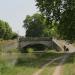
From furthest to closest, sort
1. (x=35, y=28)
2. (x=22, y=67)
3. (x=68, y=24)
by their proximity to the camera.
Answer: (x=35, y=28) → (x=68, y=24) → (x=22, y=67)

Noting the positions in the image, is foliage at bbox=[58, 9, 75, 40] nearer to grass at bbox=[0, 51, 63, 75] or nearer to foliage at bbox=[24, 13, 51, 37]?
grass at bbox=[0, 51, 63, 75]

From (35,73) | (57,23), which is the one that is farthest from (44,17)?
(35,73)

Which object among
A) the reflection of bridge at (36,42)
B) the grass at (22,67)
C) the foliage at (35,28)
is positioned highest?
the foliage at (35,28)

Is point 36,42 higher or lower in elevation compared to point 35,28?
lower

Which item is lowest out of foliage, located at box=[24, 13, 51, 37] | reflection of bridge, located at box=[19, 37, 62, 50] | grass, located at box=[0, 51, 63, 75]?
grass, located at box=[0, 51, 63, 75]

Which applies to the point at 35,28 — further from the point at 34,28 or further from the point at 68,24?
the point at 68,24

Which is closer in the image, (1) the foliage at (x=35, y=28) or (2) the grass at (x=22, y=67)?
(2) the grass at (x=22, y=67)

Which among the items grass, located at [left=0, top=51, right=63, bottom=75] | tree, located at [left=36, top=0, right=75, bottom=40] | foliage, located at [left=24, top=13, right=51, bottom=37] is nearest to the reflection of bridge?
foliage, located at [left=24, top=13, right=51, bottom=37]

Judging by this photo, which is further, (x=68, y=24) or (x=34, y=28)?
(x=34, y=28)

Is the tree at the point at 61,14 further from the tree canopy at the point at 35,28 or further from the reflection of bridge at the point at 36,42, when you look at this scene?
the tree canopy at the point at 35,28

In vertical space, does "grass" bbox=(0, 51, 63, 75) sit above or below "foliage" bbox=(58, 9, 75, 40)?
below

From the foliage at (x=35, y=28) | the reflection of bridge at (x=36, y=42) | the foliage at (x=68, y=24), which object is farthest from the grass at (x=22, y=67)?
the foliage at (x=35, y=28)

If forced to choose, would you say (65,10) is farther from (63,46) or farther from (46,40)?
(46,40)

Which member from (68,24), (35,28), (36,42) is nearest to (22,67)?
(68,24)
